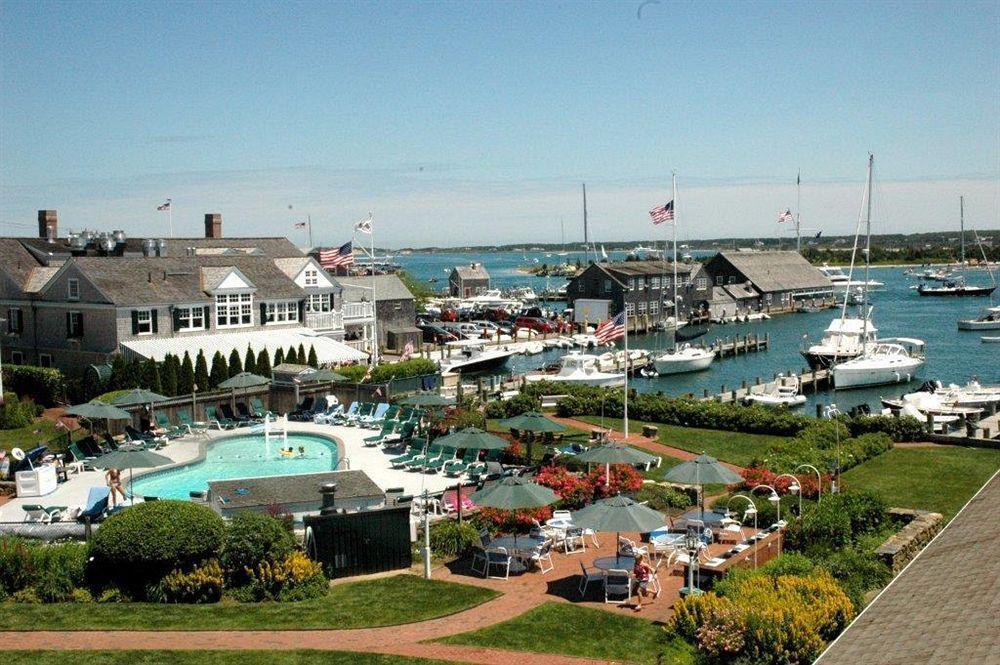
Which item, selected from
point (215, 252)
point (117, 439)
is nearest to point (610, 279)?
point (215, 252)

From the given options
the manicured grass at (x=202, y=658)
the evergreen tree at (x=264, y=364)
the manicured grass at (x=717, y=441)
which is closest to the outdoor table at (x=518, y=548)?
the manicured grass at (x=202, y=658)

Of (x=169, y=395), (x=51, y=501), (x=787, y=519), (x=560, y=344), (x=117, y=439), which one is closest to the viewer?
(x=787, y=519)

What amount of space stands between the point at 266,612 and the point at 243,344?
34.1m

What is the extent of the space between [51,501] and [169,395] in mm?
16484

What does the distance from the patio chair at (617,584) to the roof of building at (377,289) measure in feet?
163

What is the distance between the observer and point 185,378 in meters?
45.0

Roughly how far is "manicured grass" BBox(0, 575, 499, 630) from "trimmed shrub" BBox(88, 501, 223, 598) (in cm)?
69

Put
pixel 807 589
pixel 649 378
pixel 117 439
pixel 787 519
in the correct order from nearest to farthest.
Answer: pixel 807 589 → pixel 787 519 → pixel 117 439 → pixel 649 378

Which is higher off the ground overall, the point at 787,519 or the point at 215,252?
the point at 215,252

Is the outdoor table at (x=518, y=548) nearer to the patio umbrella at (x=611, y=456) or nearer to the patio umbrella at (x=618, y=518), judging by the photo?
the patio umbrella at (x=618, y=518)

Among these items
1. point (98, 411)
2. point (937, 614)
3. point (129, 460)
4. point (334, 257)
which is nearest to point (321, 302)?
point (334, 257)

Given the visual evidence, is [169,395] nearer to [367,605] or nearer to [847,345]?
[367,605]

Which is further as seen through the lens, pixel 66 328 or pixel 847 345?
pixel 847 345

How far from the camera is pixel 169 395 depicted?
144 ft
